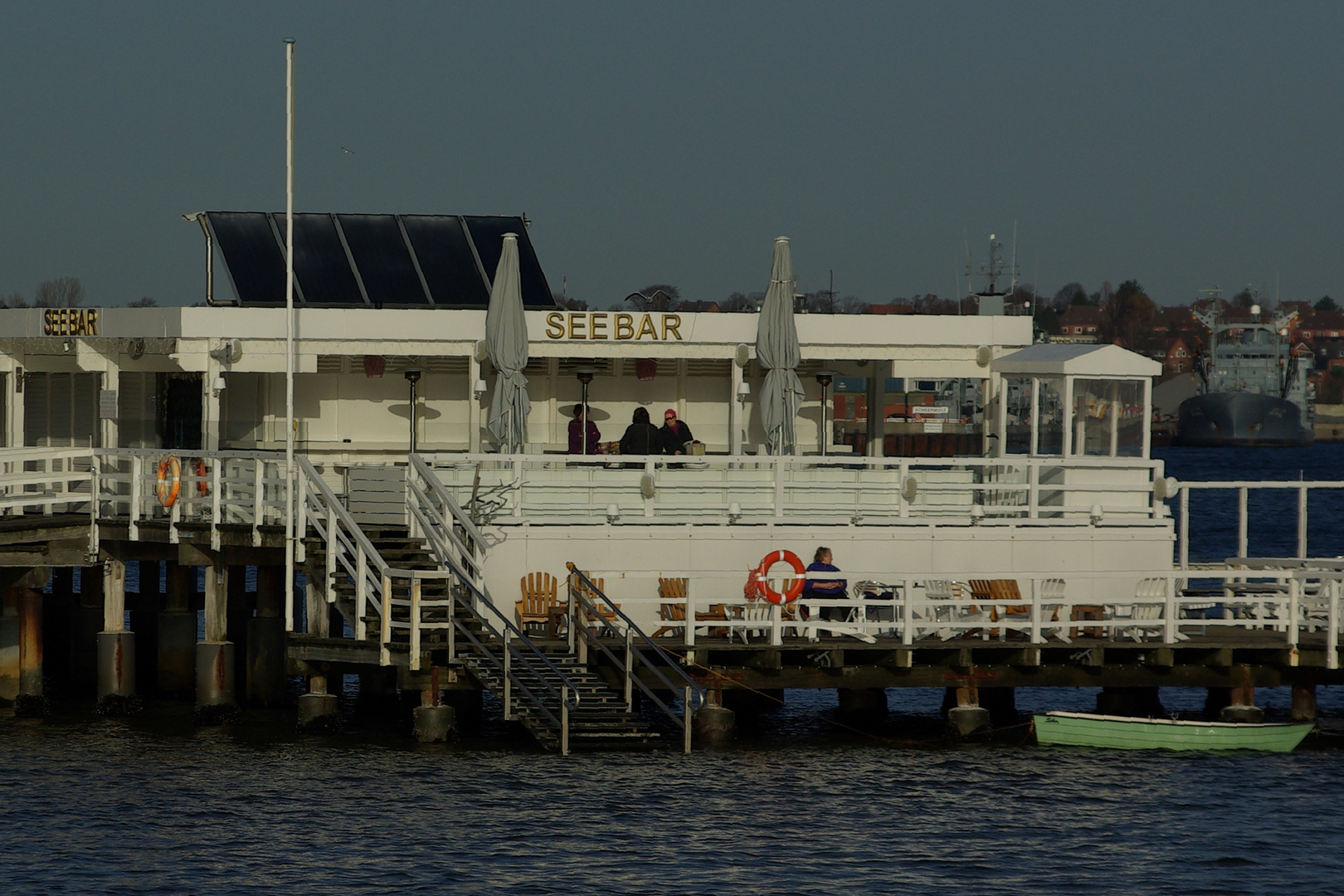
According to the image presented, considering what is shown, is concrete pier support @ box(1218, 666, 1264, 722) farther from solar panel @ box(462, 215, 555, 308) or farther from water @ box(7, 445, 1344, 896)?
solar panel @ box(462, 215, 555, 308)

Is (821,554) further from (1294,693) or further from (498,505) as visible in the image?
(1294,693)

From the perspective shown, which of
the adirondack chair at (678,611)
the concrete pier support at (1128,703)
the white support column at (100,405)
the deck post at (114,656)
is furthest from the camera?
the white support column at (100,405)

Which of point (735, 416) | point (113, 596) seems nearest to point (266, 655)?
point (113, 596)

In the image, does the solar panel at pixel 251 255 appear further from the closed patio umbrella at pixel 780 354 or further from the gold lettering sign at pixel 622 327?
the closed patio umbrella at pixel 780 354

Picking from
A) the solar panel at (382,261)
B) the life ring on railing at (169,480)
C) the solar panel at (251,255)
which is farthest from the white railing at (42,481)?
the solar panel at (382,261)

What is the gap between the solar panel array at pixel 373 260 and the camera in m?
29.8

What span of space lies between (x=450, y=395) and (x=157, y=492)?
5.18 metres

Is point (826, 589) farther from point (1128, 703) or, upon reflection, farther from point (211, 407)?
point (211, 407)

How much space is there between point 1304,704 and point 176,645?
14995mm

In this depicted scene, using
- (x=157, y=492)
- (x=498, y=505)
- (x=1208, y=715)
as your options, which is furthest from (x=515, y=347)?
(x=1208, y=715)

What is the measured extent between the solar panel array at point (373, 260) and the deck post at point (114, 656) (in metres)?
4.91

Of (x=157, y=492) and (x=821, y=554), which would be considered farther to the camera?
(x=157, y=492)

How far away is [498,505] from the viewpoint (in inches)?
965

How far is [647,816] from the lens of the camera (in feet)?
67.7
